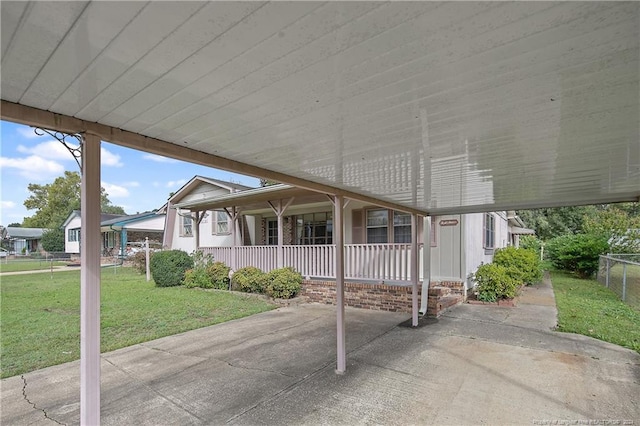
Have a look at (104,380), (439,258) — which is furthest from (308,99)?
(439,258)

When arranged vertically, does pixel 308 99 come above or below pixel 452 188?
above

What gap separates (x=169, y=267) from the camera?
1253 centimetres

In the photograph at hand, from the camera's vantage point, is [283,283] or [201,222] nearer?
[283,283]

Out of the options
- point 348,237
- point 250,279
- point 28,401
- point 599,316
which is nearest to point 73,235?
point 250,279

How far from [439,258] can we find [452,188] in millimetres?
5198

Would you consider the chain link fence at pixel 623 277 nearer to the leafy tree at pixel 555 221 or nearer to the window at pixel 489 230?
the window at pixel 489 230

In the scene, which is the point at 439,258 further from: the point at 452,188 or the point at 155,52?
the point at 155,52

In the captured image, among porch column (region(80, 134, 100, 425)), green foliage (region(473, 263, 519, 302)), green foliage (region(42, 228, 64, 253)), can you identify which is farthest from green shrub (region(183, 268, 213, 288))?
green foliage (region(42, 228, 64, 253))

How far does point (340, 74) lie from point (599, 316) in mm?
9015

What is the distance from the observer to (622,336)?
6.10 meters

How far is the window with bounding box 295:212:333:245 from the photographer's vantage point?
1238 centimetres

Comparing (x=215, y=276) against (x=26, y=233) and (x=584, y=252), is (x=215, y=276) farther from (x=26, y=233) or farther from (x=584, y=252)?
(x=26, y=233)

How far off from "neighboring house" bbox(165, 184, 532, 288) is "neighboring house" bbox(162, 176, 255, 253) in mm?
1022

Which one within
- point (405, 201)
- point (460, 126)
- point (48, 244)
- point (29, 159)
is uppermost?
point (29, 159)
